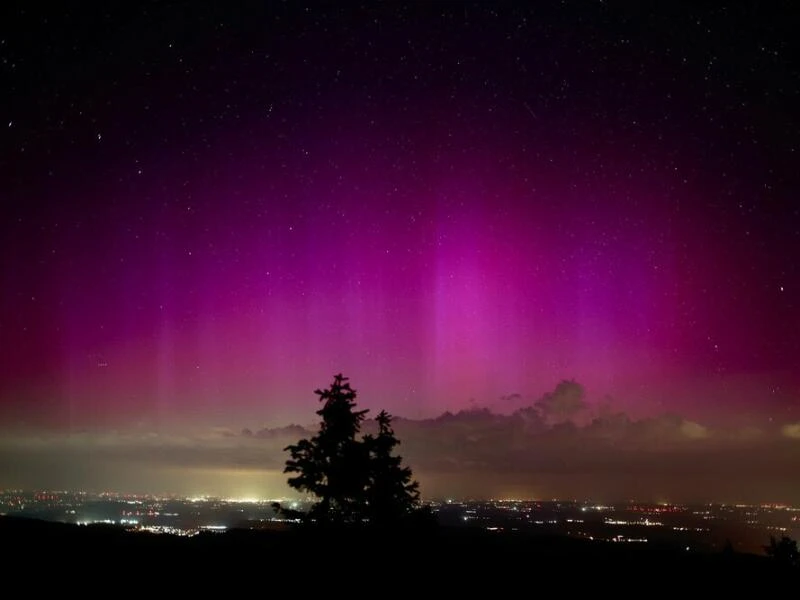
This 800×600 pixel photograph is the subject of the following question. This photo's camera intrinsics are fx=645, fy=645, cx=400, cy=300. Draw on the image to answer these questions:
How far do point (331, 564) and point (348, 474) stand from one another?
559 cm

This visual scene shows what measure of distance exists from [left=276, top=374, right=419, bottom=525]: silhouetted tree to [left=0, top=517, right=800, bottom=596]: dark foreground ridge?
1.38 m

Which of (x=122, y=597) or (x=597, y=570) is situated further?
(x=597, y=570)

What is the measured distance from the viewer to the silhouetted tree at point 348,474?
23.4m

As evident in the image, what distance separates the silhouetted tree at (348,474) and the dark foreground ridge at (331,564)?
138cm

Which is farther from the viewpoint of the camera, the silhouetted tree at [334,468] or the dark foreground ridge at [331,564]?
the silhouetted tree at [334,468]

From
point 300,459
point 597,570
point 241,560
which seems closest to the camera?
point 241,560

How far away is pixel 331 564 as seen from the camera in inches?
709

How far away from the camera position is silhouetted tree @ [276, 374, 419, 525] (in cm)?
2344

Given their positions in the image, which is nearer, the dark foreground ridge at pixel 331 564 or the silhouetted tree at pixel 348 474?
the dark foreground ridge at pixel 331 564

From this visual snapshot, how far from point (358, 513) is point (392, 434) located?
10.5ft

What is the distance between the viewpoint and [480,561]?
20.4m

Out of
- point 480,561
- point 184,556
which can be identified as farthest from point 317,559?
point 480,561

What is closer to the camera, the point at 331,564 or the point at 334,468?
the point at 331,564

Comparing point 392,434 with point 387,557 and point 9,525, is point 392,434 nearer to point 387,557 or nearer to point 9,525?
point 387,557
